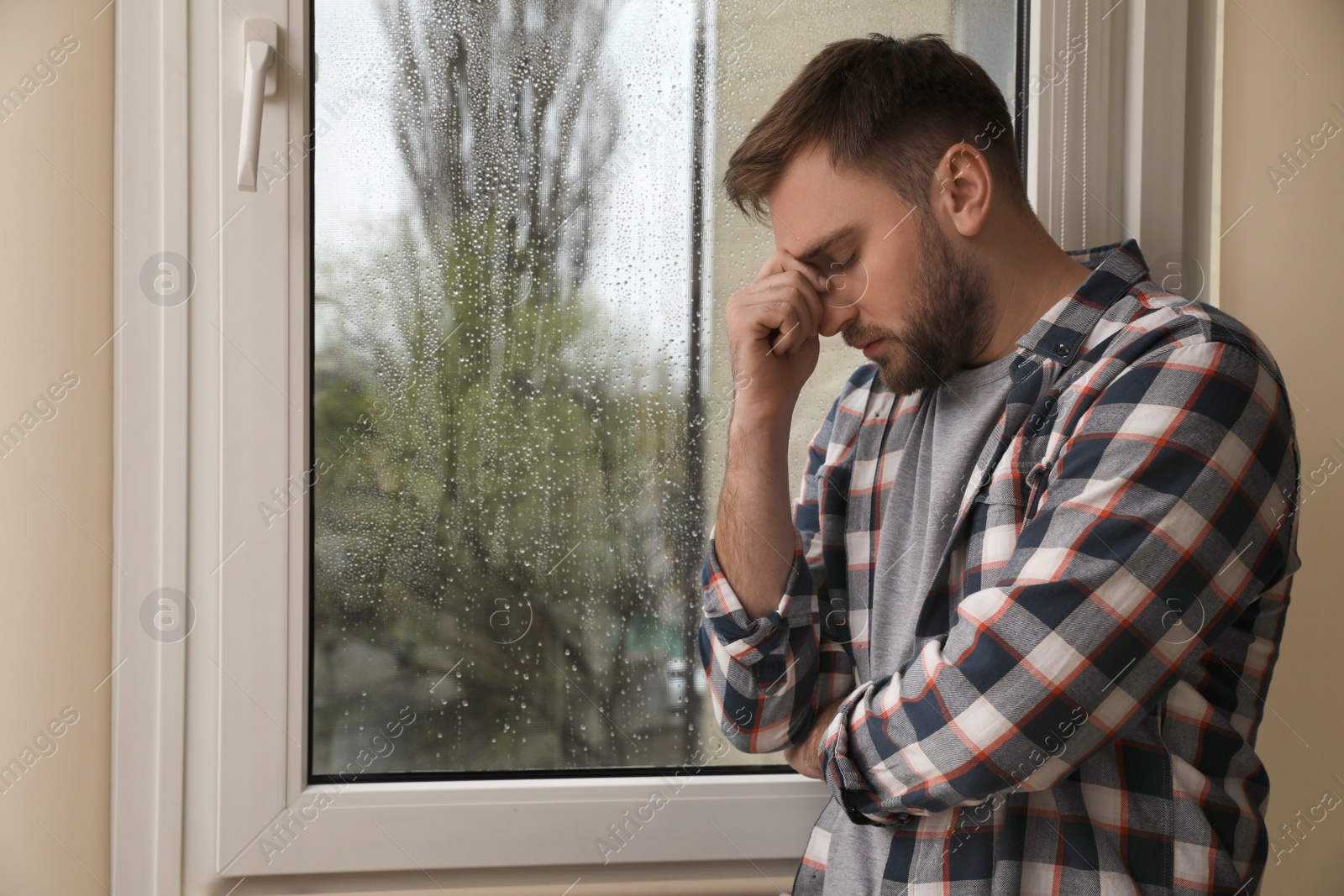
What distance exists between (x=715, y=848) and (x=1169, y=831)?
50 cm

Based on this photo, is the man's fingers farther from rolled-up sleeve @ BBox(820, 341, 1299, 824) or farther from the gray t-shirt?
rolled-up sleeve @ BBox(820, 341, 1299, 824)

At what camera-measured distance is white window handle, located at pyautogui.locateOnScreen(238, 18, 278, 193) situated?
92cm

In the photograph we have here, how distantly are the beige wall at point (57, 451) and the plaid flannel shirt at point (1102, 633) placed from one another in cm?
79

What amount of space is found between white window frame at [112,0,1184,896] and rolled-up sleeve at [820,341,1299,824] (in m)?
0.60

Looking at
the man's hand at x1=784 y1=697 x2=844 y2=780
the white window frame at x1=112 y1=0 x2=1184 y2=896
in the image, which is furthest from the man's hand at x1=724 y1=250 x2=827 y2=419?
the white window frame at x1=112 y1=0 x2=1184 y2=896

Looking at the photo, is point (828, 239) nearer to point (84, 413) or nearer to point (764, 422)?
point (764, 422)

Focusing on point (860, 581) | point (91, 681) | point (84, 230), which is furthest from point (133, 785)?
point (860, 581)

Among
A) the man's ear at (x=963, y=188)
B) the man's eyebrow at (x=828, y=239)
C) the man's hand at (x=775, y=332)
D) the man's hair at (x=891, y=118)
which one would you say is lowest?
the man's hand at (x=775, y=332)

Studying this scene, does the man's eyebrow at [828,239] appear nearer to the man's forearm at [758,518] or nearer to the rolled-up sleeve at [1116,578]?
the man's forearm at [758,518]

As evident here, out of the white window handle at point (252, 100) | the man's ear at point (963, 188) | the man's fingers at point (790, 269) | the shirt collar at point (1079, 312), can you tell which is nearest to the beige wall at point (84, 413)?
the white window handle at point (252, 100)

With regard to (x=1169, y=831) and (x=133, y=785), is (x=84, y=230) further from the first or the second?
(x=1169, y=831)

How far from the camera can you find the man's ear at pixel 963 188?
828 millimetres

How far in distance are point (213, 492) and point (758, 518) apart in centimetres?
60

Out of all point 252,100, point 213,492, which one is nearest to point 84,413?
point 213,492
